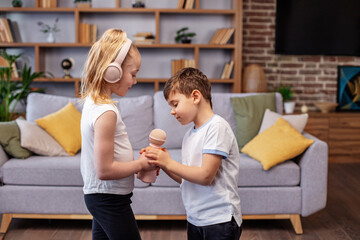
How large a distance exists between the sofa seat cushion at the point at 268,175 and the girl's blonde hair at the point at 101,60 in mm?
1696

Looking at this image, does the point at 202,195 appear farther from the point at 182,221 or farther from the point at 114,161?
the point at 182,221

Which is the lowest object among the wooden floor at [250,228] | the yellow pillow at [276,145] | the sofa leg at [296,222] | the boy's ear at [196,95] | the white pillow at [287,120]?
the wooden floor at [250,228]

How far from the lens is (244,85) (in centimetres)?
520

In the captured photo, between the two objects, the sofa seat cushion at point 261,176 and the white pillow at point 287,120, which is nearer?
the sofa seat cushion at point 261,176

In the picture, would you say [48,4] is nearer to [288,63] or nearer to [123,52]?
[288,63]

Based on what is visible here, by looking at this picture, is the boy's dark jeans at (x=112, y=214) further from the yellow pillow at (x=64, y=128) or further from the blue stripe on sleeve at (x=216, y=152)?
the yellow pillow at (x=64, y=128)

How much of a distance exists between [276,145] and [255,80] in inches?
86.1

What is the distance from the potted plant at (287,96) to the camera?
5.14 m

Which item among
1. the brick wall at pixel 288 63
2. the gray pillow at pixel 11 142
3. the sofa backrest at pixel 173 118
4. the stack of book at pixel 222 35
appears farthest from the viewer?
the brick wall at pixel 288 63

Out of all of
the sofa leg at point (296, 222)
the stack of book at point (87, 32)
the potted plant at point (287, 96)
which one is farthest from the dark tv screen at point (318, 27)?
the sofa leg at point (296, 222)

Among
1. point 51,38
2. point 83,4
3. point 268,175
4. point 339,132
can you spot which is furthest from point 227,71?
point 268,175

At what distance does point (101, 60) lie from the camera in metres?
1.47

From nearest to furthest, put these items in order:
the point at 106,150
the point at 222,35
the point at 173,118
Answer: the point at 106,150
the point at 173,118
the point at 222,35

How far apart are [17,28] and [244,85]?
9.19ft
